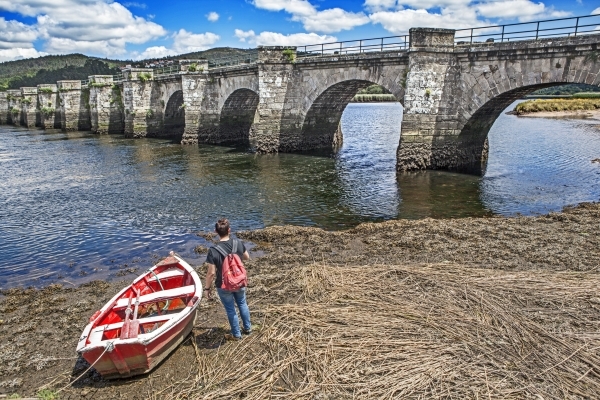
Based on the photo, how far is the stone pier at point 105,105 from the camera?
174ft

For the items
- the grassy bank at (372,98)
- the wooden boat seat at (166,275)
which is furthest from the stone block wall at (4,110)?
the wooden boat seat at (166,275)

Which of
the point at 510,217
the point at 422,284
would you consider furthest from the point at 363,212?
the point at 422,284

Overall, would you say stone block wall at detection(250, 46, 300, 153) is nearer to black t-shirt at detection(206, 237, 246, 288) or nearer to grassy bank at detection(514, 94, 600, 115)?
black t-shirt at detection(206, 237, 246, 288)

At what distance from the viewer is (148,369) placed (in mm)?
6762

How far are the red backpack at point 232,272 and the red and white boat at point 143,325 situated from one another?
0.86 meters

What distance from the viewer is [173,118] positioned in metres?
48.3

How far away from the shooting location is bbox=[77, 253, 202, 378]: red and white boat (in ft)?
21.0

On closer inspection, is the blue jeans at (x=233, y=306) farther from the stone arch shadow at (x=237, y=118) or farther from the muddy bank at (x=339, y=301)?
the stone arch shadow at (x=237, y=118)

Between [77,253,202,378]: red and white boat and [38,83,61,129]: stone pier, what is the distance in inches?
2494

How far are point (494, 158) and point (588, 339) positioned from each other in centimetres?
2402

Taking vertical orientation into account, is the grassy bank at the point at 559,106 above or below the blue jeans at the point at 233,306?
above

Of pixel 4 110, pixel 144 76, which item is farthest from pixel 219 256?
pixel 4 110

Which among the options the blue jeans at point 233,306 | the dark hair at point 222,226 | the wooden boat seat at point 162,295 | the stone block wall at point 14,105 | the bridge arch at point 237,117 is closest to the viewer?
the dark hair at point 222,226

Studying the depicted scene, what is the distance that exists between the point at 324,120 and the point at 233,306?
89.8 feet
